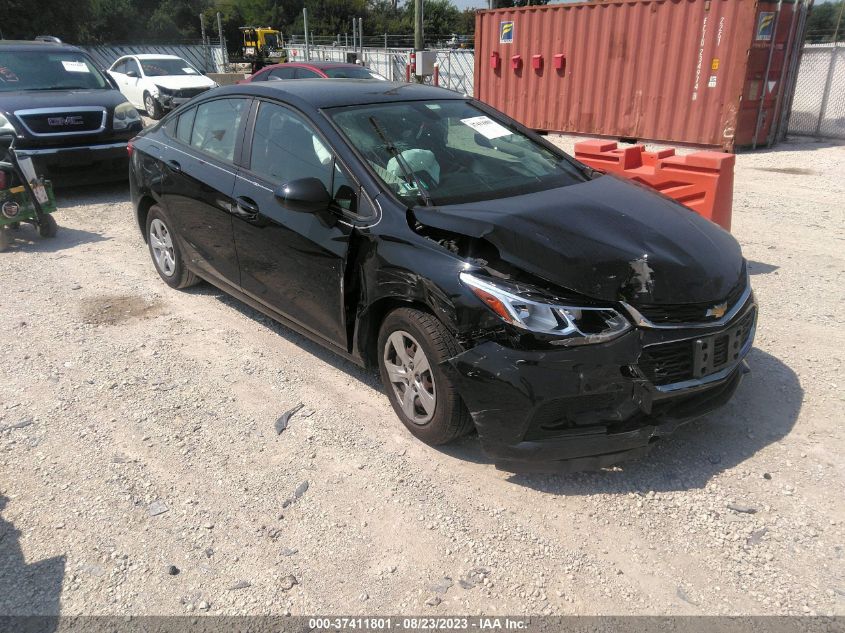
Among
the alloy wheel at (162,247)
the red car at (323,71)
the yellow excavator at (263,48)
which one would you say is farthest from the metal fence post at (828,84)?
the yellow excavator at (263,48)

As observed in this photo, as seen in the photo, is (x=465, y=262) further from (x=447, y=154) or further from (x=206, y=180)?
(x=206, y=180)

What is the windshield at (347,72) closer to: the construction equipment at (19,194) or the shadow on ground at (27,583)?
the construction equipment at (19,194)

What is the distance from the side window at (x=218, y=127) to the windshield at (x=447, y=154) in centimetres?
98

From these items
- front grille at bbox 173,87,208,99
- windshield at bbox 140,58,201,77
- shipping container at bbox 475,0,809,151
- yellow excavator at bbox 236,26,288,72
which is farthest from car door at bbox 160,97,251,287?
yellow excavator at bbox 236,26,288,72

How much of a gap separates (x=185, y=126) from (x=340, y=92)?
168 centimetres

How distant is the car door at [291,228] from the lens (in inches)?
142

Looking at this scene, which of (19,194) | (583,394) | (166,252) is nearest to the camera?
(583,394)

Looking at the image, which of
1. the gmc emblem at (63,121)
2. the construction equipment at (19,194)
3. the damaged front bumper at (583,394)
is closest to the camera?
the damaged front bumper at (583,394)

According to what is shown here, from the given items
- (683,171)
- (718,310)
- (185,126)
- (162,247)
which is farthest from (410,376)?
(683,171)

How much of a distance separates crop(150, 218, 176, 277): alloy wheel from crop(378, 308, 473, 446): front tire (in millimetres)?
2769

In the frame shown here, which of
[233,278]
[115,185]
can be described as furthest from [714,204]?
[115,185]

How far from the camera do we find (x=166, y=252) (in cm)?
554

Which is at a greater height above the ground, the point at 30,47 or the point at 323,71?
the point at 30,47

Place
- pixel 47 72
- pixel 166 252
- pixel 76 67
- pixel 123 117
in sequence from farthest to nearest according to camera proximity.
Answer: pixel 76 67 → pixel 47 72 → pixel 123 117 → pixel 166 252
